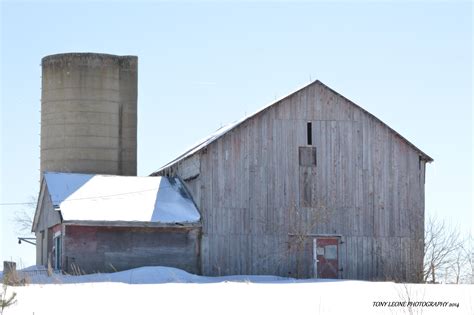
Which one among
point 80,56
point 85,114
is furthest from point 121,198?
point 80,56

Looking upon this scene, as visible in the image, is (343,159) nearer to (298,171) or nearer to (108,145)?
(298,171)

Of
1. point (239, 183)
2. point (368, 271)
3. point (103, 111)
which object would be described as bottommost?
point (368, 271)

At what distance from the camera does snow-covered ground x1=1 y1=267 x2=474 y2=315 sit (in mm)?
20797

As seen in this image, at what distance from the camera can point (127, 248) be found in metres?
35.7

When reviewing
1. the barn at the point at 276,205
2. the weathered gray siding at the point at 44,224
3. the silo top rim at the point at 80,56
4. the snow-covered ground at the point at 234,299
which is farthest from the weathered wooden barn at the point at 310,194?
the silo top rim at the point at 80,56

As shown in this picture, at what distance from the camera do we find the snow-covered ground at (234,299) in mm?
20797

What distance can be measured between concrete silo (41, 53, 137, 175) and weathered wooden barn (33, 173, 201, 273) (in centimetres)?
602

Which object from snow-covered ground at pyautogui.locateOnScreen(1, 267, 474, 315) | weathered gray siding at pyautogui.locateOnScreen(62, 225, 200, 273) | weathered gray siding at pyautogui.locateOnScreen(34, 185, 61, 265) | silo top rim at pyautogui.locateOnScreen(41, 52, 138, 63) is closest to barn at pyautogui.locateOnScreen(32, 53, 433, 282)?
weathered gray siding at pyautogui.locateOnScreen(62, 225, 200, 273)

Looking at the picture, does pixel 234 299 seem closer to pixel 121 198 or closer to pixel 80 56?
pixel 121 198

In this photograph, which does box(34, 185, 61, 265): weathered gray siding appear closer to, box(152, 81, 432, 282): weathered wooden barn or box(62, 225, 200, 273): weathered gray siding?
box(62, 225, 200, 273): weathered gray siding

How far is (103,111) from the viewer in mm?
44719

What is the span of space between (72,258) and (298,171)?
8.44 m

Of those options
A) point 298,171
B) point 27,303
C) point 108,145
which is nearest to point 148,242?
point 298,171

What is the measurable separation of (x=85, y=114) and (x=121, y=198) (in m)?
8.02
